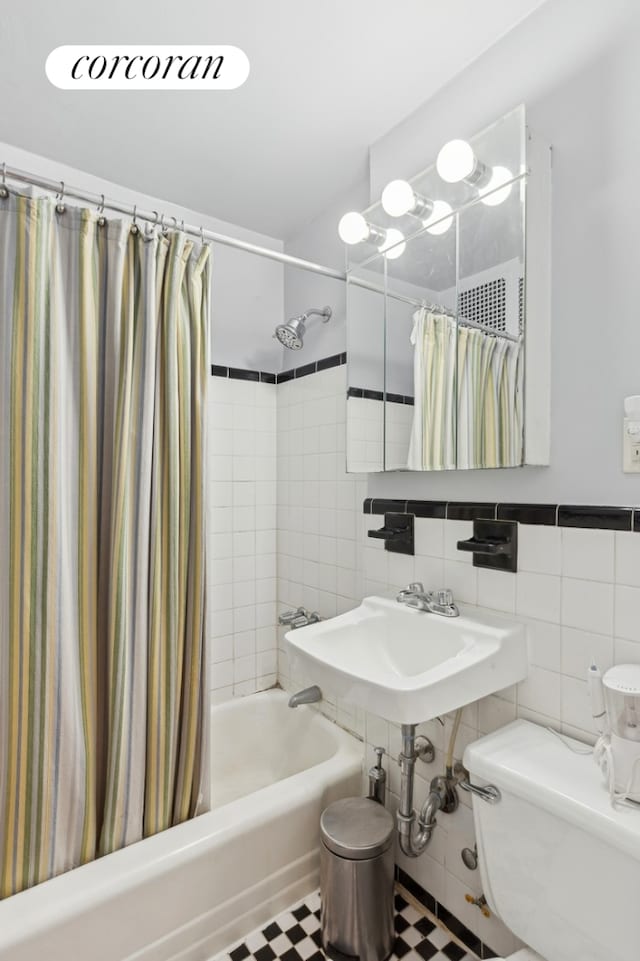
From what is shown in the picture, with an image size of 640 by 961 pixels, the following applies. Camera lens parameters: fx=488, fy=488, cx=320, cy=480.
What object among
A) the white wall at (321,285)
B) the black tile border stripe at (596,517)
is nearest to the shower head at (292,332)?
the white wall at (321,285)

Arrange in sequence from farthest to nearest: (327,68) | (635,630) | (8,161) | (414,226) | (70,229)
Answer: (8,161)
(414,226)
(327,68)
(70,229)
(635,630)

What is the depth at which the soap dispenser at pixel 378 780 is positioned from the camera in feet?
5.08

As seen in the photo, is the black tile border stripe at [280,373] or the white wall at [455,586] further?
the black tile border stripe at [280,373]

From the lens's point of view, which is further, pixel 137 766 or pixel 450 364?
pixel 450 364

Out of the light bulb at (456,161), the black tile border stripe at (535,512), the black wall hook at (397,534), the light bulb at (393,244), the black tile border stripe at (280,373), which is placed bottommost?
the black wall hook at (397,534)

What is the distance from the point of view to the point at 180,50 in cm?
133

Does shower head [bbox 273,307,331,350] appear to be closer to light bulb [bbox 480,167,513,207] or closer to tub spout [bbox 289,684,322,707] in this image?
light bulb [bbox 480,167,513,207]

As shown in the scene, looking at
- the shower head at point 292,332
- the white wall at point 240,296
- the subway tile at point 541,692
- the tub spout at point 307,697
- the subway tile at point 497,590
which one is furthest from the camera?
the white wall at point 240,296

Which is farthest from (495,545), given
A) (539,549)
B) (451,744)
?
(451,744)

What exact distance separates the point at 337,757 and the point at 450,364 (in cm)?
134

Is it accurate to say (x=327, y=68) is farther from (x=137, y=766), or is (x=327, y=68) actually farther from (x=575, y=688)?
(x=137, y=766)

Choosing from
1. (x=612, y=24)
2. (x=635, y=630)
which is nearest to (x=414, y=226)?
(x=612, y=24)

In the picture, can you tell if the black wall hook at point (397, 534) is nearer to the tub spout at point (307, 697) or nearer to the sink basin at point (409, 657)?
the sink basin at point (409, 657)

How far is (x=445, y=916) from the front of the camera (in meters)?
1.39
